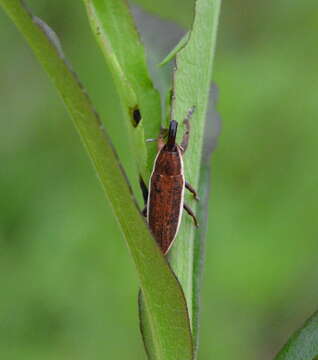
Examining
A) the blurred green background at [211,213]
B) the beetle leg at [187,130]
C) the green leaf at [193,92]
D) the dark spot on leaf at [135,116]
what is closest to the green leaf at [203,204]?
the green leaf at [193,92]

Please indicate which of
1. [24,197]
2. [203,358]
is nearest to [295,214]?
[203,358]

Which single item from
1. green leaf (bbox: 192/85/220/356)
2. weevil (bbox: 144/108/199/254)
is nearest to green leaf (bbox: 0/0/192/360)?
green leaf (bbox: 192/85/220/356)

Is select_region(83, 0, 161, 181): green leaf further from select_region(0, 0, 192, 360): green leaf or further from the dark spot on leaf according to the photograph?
select_region(0, 0, 192, 360): green leaf

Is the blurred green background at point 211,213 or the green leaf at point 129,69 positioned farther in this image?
the blurred green background at point 211,213

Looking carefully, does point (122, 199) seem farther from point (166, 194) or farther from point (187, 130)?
point (166, 194)

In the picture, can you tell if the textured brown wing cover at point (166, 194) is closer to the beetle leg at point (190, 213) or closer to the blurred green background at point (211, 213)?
the beetle leg at point (190, 213)

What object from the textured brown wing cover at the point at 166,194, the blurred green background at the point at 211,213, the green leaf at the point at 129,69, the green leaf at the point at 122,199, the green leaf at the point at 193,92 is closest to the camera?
the green leaf at the point at 122,199

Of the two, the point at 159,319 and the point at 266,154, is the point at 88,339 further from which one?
the point at 159,319
